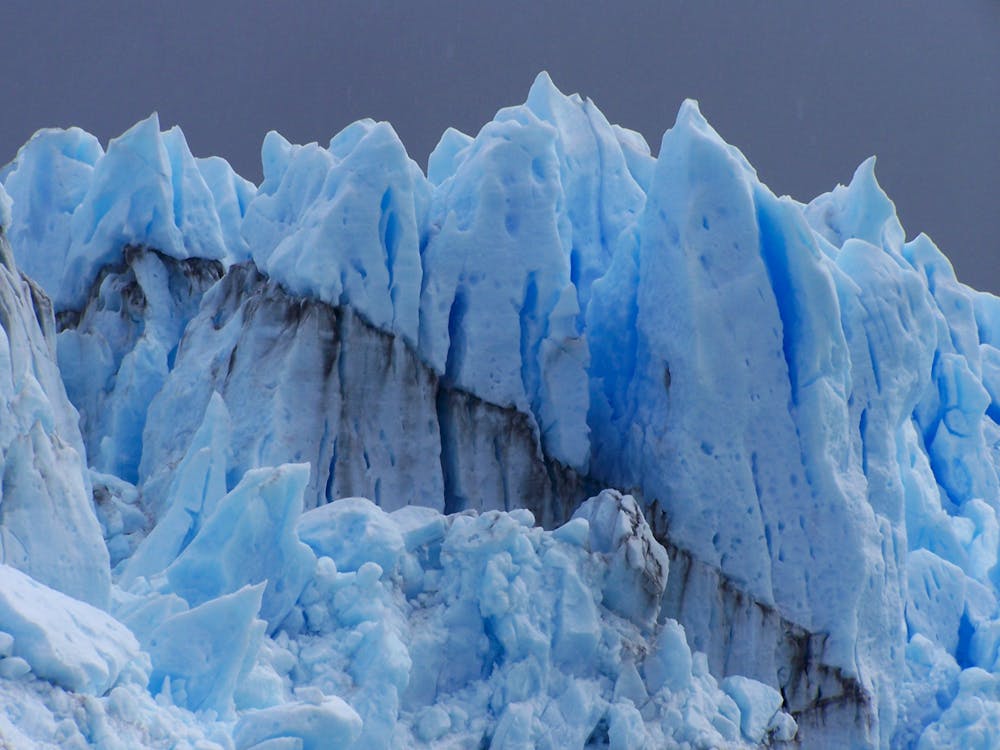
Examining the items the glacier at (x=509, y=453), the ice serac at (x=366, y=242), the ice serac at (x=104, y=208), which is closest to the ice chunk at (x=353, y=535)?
the glacier at (x=509, y=453)

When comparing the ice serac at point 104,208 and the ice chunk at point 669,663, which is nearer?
the ice chunk at point 669,663

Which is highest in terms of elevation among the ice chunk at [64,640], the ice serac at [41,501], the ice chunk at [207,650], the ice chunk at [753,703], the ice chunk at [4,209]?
the ice chunk at [4,209]

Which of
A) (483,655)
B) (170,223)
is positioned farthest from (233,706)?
(170,223)

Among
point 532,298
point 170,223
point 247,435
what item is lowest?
point 247,435

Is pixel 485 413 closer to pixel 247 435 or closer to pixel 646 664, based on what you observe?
pixel 247 435

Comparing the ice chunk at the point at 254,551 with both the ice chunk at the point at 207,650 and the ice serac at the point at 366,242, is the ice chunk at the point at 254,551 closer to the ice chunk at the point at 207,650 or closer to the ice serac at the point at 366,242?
the ice chunk at the point at 207,650

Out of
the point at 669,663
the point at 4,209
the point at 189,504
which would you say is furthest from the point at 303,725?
the point at 4,209

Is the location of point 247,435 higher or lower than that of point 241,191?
lower
